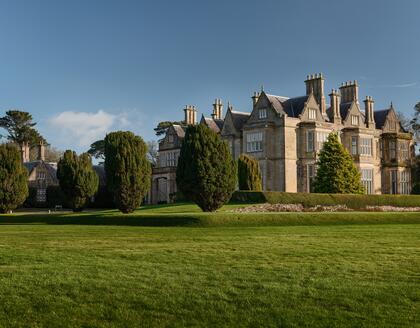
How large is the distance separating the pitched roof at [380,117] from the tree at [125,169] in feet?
101

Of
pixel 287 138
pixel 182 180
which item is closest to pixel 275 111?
pixel 287 138

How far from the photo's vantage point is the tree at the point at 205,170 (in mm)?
32656

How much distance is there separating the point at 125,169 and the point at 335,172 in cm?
1705

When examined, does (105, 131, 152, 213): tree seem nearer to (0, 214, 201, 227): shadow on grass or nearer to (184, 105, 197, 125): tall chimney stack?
(0, 214, 201, 227): shadow on grass

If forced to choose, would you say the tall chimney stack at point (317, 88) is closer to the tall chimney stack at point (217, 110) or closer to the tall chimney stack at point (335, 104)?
the tall chimney stack at point (335, 104)

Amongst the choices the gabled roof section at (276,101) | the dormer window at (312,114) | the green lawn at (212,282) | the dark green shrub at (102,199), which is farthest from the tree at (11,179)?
the green lawn at (212,282)

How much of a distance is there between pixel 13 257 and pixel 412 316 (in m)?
9.49

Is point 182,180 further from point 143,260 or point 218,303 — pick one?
point 218,303

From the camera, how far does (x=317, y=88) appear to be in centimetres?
5134

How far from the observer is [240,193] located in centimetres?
3969

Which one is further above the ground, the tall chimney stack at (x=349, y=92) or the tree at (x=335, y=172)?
the tall chimney stack at (x=349, y=92)

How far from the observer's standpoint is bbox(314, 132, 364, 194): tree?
141 ft

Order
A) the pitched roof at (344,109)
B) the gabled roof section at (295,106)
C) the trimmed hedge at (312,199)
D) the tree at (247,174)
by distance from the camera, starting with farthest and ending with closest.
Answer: the pitched roof at (344,109) → the gabled roof section at (295,106) → the tree at (247,174) → the trimmed hedge at (312,199)

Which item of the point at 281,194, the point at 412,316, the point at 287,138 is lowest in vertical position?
the point at 412,316
